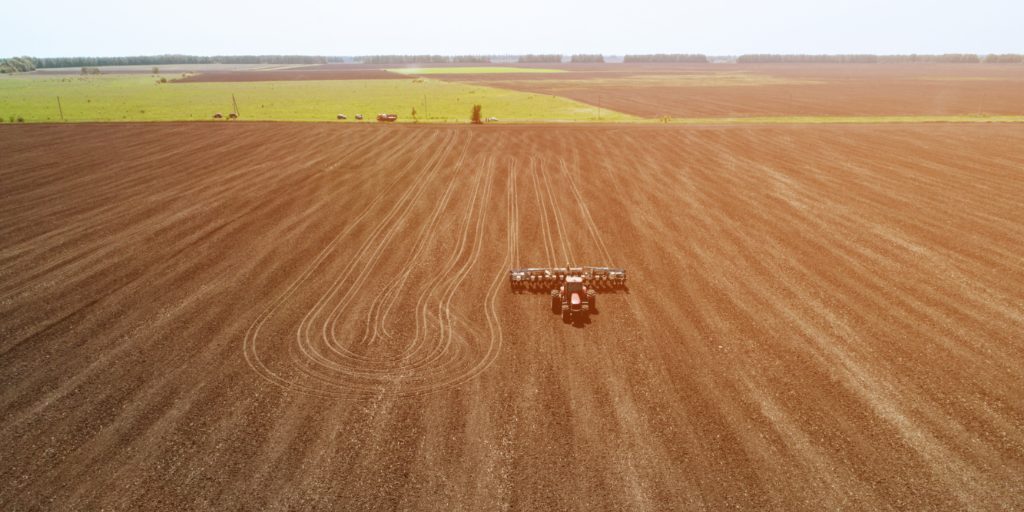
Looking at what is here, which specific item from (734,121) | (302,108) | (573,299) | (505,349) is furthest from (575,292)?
(302,108)

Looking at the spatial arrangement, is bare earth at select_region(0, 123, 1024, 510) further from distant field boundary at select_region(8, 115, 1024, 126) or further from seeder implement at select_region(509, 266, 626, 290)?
Answer: distant field boundary at select_region(8, 115, 1024, 126)

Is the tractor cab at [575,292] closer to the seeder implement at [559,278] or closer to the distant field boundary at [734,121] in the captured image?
the seeder implement at [559,278]

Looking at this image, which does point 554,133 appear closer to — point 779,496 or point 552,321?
point 552,321

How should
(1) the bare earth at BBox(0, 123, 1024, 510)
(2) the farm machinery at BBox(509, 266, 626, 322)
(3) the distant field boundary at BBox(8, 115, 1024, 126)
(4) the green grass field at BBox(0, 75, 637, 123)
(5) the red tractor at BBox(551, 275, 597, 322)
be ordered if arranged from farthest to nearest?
(4) the green grass field at BBox(0, 75, 637, 123)
(3) the distant field boundary at BBox(8, 115, 1024, 126)
(2) the farm machinery at BBox(509, 266, 626, 322)
(5) the red tractor at BBox(551, 275, 597, 322)
(1) the bare earth at BBox(0, 123, 1024, 510)

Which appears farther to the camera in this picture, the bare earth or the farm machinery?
the farm machinery

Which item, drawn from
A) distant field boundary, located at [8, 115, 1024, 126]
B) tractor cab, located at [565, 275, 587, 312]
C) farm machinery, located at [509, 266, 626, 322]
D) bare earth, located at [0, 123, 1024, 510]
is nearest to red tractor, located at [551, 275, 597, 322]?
tractor cab, located at [565, 275, 587, 312]
